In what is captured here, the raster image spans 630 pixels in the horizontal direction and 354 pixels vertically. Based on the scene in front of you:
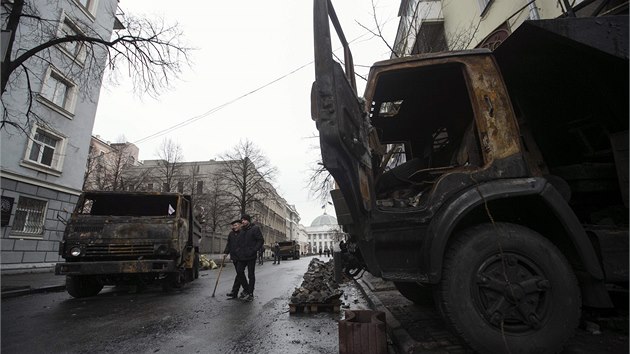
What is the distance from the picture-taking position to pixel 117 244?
6.77 meters

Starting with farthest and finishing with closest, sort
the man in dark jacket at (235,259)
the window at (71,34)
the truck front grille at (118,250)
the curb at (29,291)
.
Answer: the window at (71,34), the man in dark jacket at (235,259), the curb at (29,291), the truck front grille at (118,250)

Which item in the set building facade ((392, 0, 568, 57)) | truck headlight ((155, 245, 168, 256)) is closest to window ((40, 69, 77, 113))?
truck headlight ((155, 245, 168, 256))

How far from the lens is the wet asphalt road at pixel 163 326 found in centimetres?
356

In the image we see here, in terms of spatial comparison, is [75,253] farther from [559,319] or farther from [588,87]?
[588,87]

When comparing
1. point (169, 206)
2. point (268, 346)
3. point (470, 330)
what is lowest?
point (268, 346)

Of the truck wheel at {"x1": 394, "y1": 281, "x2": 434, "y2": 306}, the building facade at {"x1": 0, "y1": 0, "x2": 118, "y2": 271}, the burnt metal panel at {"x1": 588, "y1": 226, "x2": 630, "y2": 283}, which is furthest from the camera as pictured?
the building facade at {"x1": 0, "y1": 0, "x2": 118, "y2": 271}

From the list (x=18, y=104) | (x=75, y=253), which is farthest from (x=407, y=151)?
(x=18, y=104)

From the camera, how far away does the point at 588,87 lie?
2.84 meters

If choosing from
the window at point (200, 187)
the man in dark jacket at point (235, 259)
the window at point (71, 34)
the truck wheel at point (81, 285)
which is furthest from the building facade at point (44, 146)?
the window at point (200, 187)

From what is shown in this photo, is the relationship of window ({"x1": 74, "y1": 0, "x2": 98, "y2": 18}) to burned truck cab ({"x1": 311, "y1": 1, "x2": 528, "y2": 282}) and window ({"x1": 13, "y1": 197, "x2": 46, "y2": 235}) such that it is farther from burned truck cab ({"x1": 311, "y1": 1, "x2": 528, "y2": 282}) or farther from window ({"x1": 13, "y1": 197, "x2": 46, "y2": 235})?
burned truck cab ({"x1": 311, "y1": 1, "x2": 528, "y2": 282})

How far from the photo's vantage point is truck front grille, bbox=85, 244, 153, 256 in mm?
6676

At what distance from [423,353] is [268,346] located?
1747 millimetres

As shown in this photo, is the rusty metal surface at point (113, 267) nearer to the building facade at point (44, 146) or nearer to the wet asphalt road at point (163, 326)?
the wet asphalt road at point (163, 326)

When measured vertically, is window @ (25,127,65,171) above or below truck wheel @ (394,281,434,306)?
above
